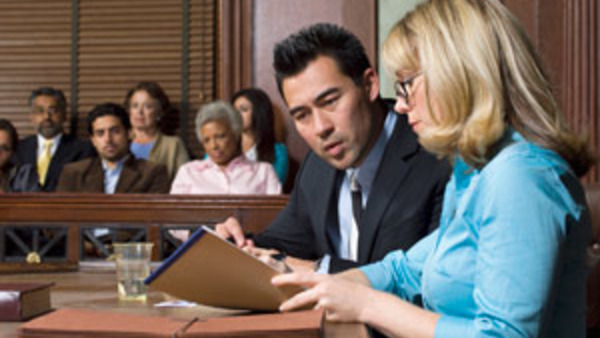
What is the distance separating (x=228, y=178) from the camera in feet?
14.5

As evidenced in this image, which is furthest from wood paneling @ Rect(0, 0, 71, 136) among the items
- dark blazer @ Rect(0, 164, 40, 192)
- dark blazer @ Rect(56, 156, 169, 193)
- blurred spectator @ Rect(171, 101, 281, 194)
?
blurred spectator @ Rect(171, 101, 281, 194)

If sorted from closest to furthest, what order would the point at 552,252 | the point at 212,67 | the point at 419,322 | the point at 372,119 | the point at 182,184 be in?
1. the point at 552,252
2. the point at 419,322
3. the point at 372,119
4. the point at 182,184
5. the point at 212,67

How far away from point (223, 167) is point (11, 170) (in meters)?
1.66

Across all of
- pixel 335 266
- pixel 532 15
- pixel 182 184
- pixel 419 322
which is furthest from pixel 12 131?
pixel 419 322

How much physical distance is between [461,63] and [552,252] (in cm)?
32

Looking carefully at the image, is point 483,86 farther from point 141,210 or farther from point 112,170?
point 112,170

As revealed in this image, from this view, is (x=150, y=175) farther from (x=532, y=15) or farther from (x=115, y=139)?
(x=532, y=15)

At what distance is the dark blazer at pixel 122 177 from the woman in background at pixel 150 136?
51 centimetres

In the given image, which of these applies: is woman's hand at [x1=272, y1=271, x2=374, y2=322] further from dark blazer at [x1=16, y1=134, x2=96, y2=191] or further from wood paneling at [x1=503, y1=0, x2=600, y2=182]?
dark blazer at [x1=16, y1=134, x2=96, y2=191]

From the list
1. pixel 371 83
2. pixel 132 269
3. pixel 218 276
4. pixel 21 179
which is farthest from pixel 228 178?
pixel 218 276

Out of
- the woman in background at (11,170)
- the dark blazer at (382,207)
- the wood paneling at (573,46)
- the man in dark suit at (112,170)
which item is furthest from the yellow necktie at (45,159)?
the dark blazer at (382,207)

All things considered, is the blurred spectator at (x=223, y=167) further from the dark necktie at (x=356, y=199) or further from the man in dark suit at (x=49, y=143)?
the dark necktie at (x=356, y=199)

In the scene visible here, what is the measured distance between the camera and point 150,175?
15.5ft

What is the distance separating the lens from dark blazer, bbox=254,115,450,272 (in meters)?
2.14
